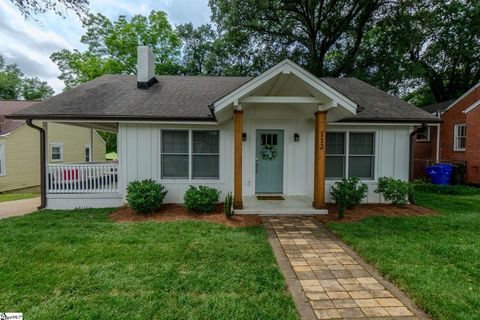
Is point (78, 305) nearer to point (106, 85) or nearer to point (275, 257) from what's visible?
point (275, 257)

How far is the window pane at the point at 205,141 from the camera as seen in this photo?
7.34 m

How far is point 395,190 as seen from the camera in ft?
23.1

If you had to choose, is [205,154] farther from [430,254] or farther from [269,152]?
[430,254]

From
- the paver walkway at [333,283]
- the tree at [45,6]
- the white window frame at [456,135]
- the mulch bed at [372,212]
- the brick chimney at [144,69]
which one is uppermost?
the tree at [45,6]

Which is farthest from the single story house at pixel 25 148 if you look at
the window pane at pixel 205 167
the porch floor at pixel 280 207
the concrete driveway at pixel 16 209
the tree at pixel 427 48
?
the tree at pixel 427 48

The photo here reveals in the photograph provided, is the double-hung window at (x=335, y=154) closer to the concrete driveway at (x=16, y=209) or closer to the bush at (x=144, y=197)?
the bush at (x=144, y=197)

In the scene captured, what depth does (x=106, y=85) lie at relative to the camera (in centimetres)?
899

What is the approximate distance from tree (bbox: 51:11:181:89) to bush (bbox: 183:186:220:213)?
1731 cm

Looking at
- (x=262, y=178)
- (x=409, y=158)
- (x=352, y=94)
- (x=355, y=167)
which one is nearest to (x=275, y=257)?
(x=262, y=178)

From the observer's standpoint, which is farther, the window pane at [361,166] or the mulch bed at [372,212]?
the window pane at [361,166]

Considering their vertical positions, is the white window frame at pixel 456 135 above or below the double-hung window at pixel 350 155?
above

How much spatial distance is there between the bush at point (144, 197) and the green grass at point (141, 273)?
968mm

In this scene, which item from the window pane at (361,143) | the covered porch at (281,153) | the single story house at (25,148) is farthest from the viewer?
the single story house at (25,148)

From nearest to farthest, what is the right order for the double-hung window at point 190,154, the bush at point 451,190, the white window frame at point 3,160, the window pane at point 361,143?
the double-hung window at point 190,154, the window pane at point 361,143, the bush at point 451,190, the white window frame at point 3,160
